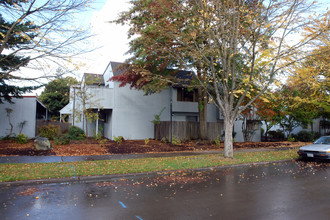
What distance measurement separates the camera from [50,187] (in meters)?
6.94

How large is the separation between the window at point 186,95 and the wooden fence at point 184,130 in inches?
105

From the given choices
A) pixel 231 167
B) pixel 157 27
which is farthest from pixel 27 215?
pixel 157 27

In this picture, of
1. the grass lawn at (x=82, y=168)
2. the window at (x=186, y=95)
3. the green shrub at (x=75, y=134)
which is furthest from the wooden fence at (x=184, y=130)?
the grass lawn at (x=82, y=168)

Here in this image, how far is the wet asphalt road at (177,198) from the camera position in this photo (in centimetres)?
491

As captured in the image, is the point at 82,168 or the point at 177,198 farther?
the point at 82,168

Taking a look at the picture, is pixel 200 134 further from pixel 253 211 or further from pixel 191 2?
pixel 253 211

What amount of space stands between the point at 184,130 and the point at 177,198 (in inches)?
539

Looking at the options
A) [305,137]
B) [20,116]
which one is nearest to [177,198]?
[20,116]

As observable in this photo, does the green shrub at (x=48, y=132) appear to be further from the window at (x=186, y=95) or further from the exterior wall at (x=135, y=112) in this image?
the window at (x=186, y=95)

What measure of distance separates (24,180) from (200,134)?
1349 centimetres

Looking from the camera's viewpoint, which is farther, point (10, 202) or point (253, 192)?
point (253, 192)

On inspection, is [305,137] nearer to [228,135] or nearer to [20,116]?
[228,135]

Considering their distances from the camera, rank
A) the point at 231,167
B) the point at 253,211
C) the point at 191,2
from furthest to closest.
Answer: the point at 191,2 < the point at 231,167 < the point at 253,211

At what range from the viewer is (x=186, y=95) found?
21.9 metres
